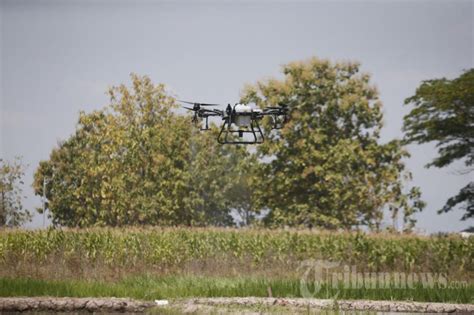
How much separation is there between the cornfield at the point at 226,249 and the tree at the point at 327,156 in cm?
827

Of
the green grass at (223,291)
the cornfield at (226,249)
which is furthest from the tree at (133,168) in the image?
the green grass at (223,291)

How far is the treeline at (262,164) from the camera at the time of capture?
2622cm

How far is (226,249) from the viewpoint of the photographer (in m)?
17.2

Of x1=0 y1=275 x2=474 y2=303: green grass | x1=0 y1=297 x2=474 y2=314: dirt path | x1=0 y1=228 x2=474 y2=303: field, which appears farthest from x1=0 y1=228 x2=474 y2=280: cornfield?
x1=0 y1=297 x2=474 y2=314: dirt path

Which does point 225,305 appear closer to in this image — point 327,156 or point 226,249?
point 226,249

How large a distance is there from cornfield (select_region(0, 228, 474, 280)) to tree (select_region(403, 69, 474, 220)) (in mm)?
9604

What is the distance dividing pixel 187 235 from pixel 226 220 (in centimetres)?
1808

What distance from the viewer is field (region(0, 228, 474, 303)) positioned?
49.2ft

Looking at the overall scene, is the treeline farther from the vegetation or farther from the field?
the field

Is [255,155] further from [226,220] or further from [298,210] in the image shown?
[226,220]

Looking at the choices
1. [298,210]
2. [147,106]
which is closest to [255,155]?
[298,210]

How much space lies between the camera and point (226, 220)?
35438 millimetres

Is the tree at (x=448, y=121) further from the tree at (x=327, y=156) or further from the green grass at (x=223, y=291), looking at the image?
the green grass at (x=223, y=291)

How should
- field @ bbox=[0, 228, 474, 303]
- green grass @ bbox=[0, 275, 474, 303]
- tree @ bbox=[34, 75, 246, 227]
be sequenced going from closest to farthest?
green grass @ bbox=[0, 275, 474, 303], field @ bbox=[0, 228, 474, 303], tree @ bbox=[34, 75, 246, 227]
